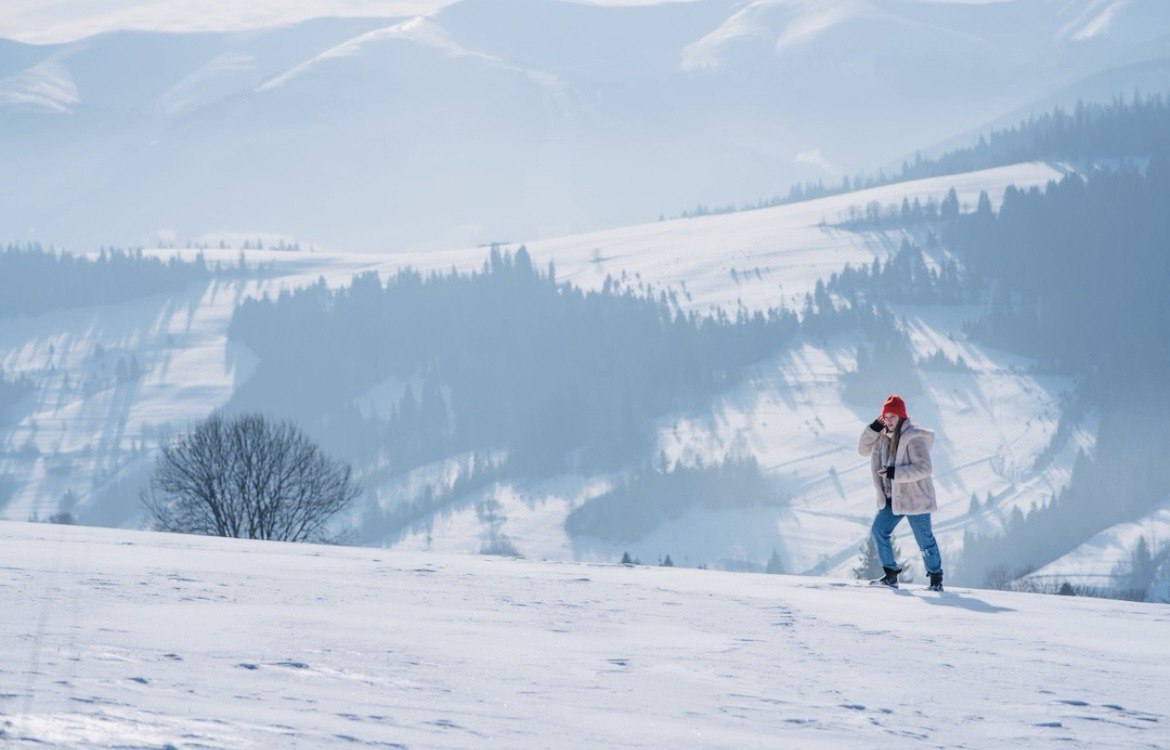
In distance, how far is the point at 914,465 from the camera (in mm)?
17750

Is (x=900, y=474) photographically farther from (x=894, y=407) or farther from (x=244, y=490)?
(x=244, y=490)

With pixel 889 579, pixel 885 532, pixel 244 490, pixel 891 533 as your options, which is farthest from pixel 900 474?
pixel 244 490

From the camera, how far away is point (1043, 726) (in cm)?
996

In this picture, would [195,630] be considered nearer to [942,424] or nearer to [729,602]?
[729,602]

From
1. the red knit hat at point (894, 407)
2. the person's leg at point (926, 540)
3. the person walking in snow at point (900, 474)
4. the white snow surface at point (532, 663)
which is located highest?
the red knit hat at point (894, 407)

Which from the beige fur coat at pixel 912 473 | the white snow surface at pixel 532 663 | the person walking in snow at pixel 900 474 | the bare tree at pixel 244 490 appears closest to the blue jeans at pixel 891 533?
the person walking in snow at pixel 900 474

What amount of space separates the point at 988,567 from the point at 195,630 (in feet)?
511

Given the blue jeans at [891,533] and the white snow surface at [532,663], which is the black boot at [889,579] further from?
the white snow surface at [532,663]

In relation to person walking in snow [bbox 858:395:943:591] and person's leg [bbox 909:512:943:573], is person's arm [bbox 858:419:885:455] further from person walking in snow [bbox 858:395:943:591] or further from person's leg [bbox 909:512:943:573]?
person's leg [bbox 909:512:943:573]

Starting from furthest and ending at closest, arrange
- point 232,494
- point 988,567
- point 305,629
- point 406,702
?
1. point 988,567
2. point 232,494
3. point 305,629
4. point 406,702

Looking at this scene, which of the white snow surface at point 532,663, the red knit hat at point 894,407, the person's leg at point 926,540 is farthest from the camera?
the person's leg at point 926,540

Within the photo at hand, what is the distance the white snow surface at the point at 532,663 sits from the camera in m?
8.73

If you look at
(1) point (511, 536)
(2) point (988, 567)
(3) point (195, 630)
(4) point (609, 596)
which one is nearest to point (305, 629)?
(3) point (195, 630)

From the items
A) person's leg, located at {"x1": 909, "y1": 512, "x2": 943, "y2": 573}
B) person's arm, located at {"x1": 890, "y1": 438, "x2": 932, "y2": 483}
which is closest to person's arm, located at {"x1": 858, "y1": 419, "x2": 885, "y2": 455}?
person's arm, located at {"x1": 890, "y1": 438, "x2": 932, "y2": 483}
